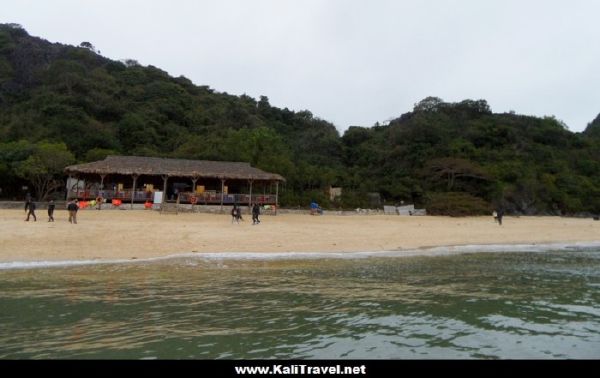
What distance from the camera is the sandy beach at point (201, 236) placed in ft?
48.1

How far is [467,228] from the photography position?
25.0 meters

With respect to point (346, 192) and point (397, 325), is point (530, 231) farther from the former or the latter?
point (397, 325)

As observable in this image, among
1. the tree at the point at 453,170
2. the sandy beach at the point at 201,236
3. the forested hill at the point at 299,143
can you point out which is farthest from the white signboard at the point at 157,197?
the tree at the point at 453,170

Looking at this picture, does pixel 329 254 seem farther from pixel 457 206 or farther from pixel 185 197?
pixel 457 206

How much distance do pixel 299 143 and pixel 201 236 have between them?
39.5m

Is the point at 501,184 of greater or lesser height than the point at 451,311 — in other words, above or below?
above

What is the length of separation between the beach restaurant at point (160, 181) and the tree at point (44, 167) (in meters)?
1.74

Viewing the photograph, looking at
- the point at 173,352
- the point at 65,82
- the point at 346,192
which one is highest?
the point at 65,82

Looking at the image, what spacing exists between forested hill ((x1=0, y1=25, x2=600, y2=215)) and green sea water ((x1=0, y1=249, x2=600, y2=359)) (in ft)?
76.8

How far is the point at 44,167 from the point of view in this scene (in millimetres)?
31531

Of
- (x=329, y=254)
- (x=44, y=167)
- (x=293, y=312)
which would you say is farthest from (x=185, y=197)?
(x=293, y=312)

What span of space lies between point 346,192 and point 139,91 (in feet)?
131

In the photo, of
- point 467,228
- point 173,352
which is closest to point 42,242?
point 173,352

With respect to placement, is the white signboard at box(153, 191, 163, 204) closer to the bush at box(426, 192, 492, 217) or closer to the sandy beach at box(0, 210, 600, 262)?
the sandy beach at box(0, 210, 600, 262)
